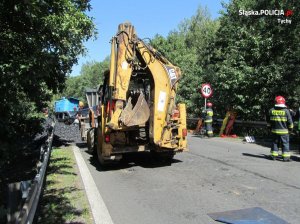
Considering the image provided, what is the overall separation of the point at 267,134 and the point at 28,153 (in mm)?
10630

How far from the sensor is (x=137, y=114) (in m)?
10.0

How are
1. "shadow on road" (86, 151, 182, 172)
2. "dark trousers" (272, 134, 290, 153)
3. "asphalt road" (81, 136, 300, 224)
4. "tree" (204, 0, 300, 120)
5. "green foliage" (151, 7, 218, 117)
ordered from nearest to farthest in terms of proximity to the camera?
1. "asphalt road" (81, 136, 300, 224)
2. "shadow on road" (86, 151, 182, 172)
3. "dark trousers" (272, 134, 290, 153)
4. "tree" (204, 0, 300, 120)
5. "green foliage" (151, 7, 218, 117)

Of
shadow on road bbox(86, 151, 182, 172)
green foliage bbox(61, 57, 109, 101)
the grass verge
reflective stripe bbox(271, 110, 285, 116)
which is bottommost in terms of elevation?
the grass verge

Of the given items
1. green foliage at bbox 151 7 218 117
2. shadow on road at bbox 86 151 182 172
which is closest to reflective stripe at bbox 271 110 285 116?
shadow on road at bbox 86 151 182 172

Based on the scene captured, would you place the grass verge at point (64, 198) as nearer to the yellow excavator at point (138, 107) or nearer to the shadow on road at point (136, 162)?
the shadow on road at point (136, 162)

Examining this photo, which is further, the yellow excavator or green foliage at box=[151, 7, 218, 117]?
green foliage at box=[151, 7, 218, 117]

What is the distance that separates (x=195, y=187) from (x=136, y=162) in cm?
372

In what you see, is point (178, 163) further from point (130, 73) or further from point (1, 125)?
point (1, 125)

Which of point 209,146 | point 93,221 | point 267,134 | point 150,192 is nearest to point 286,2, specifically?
point 267,134

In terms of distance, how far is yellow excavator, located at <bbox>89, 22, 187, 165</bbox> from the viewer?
9.95 m

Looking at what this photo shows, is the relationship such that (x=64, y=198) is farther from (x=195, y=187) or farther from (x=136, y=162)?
(x=136, y=162)

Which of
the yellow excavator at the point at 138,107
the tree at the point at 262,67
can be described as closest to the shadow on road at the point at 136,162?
the yellow excavator at the point at 138,107

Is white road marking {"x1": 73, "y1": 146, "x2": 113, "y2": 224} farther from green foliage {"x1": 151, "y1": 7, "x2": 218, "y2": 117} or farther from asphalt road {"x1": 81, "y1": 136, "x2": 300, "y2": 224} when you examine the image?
green foliage {"x1": 151, "y1": 7, "x2": 218, "y2": 117}

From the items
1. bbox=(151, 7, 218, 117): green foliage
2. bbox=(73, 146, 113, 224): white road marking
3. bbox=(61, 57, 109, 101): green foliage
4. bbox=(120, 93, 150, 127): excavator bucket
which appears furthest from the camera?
bbox=(61, 57, 109, 101): green foliage
